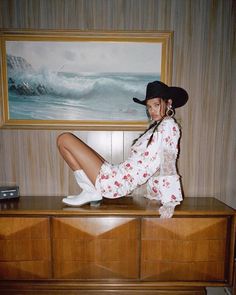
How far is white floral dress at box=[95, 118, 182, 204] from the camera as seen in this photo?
1527 millimetres

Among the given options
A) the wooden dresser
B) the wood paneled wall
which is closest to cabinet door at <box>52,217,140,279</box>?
the wooden dresser

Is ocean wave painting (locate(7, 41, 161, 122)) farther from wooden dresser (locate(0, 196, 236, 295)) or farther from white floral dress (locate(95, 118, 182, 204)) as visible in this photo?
wooden dresser (locate(0, 196, 236, 295))

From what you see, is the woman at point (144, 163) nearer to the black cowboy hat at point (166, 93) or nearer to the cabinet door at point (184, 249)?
the black cowboy hat at point (166, 93)

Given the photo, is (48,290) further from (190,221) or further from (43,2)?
(43,2)

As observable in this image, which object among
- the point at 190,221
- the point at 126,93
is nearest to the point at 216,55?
the point at 126,93

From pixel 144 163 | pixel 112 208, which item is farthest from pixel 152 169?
pixel 112 208

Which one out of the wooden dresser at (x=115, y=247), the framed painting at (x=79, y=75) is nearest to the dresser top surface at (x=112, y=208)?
the wooden dresser at (x=115, y=247)

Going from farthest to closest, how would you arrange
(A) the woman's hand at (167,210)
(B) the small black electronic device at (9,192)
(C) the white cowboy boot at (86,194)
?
(B) the small black electronic device at (9,192) < (C) the white cowboy boot at (86,194) < (A) the woman's hand at (167,210)

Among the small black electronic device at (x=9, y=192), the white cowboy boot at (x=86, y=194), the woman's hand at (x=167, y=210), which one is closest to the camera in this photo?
the woman's hand at (x=167, y=210)

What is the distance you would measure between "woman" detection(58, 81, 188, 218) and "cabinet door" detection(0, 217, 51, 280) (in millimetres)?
282

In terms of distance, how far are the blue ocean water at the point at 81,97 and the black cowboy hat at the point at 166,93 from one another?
6.8 inches

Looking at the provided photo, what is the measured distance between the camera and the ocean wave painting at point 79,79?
5.85 ft

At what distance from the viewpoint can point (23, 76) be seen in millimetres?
1812

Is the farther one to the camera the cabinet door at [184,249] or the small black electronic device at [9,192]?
the small black electronic device at [9,192]
